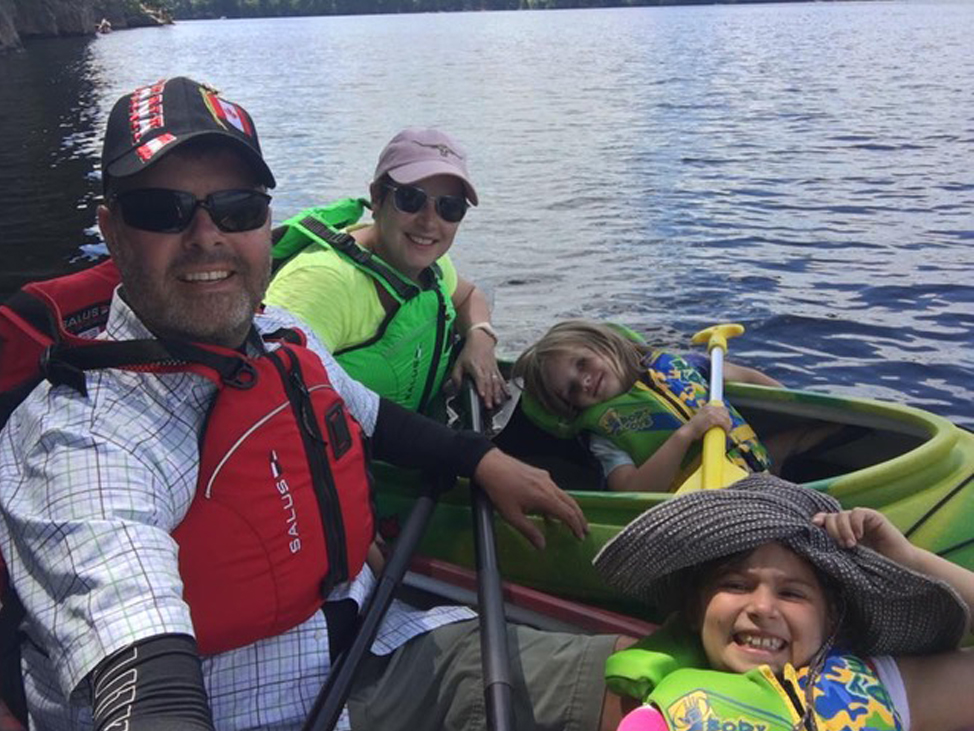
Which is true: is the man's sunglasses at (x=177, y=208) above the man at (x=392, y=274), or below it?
above

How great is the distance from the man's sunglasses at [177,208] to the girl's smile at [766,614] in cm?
131

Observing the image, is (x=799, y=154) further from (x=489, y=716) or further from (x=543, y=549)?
(x=489, y=716)

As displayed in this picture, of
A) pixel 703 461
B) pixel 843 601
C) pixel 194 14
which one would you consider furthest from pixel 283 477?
pixel 194 14

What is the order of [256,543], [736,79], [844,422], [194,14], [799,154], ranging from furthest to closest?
[194,14], [736,79], [799,154], [844,422], [256,543]

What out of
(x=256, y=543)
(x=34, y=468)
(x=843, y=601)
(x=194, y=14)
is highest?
(x=34, y=468)

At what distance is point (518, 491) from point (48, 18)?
59.6 m

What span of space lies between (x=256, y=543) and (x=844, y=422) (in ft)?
8.23

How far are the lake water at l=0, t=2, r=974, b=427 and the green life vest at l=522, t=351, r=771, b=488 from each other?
1.62 m

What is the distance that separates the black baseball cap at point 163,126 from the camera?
6.21ft

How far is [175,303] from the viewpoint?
1.99 metres

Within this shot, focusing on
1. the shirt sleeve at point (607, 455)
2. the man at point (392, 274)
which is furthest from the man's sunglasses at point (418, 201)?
the shirt sleeve at point (607, 455)

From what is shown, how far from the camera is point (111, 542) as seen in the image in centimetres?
165

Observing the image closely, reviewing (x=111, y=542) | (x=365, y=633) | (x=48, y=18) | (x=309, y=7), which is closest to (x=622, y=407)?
(x=365, y=633)

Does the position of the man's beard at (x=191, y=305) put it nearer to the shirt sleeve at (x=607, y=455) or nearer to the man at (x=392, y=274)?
the man at (x=392, y=274)
